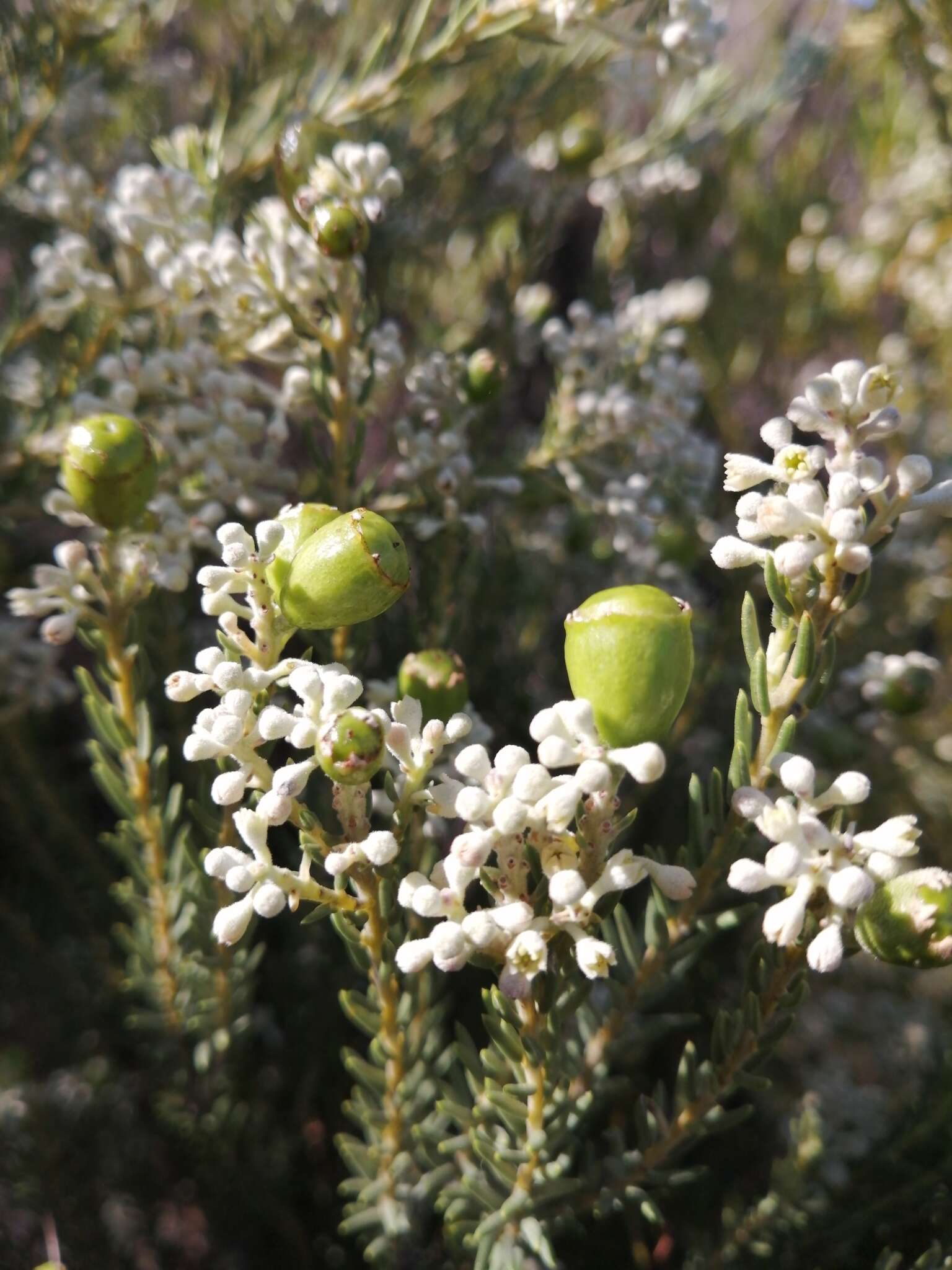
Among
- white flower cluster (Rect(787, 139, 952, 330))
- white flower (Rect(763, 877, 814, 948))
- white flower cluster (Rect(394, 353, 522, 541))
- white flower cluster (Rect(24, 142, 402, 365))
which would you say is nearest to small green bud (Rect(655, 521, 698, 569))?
white flower cluster (Rect(394, 353, 522, 541))

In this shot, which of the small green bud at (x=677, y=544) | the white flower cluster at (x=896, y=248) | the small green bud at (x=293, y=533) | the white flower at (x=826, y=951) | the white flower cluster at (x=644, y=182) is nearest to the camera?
the white flower at (x=826, y=951)

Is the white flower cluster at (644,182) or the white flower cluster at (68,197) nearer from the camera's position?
the white flower cluster at (68,197)

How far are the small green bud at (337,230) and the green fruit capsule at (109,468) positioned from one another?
199 mm

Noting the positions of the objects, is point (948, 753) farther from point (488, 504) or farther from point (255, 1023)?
point (255, 1023)

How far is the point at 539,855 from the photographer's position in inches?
22.7

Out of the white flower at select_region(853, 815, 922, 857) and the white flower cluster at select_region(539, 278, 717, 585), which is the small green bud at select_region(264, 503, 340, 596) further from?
the white flower cluster at select_region(539, 278, 717, 585)

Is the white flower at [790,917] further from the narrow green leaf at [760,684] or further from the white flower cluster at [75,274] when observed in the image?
the white flower cluster at [75,274]

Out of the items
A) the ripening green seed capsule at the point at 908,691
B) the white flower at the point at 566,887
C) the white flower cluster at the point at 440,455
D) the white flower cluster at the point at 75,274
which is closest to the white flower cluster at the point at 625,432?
the white flower cluster at the point at 440,455

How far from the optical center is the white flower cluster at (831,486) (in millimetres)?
539

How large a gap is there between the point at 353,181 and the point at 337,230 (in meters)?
0.08

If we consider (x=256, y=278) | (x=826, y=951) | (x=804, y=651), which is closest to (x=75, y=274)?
(x=256, y=278)

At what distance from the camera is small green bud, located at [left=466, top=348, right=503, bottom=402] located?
0.96 m

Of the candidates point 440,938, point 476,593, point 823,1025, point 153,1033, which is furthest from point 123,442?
point 823,1025

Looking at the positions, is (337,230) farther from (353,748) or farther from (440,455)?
(353,748)
